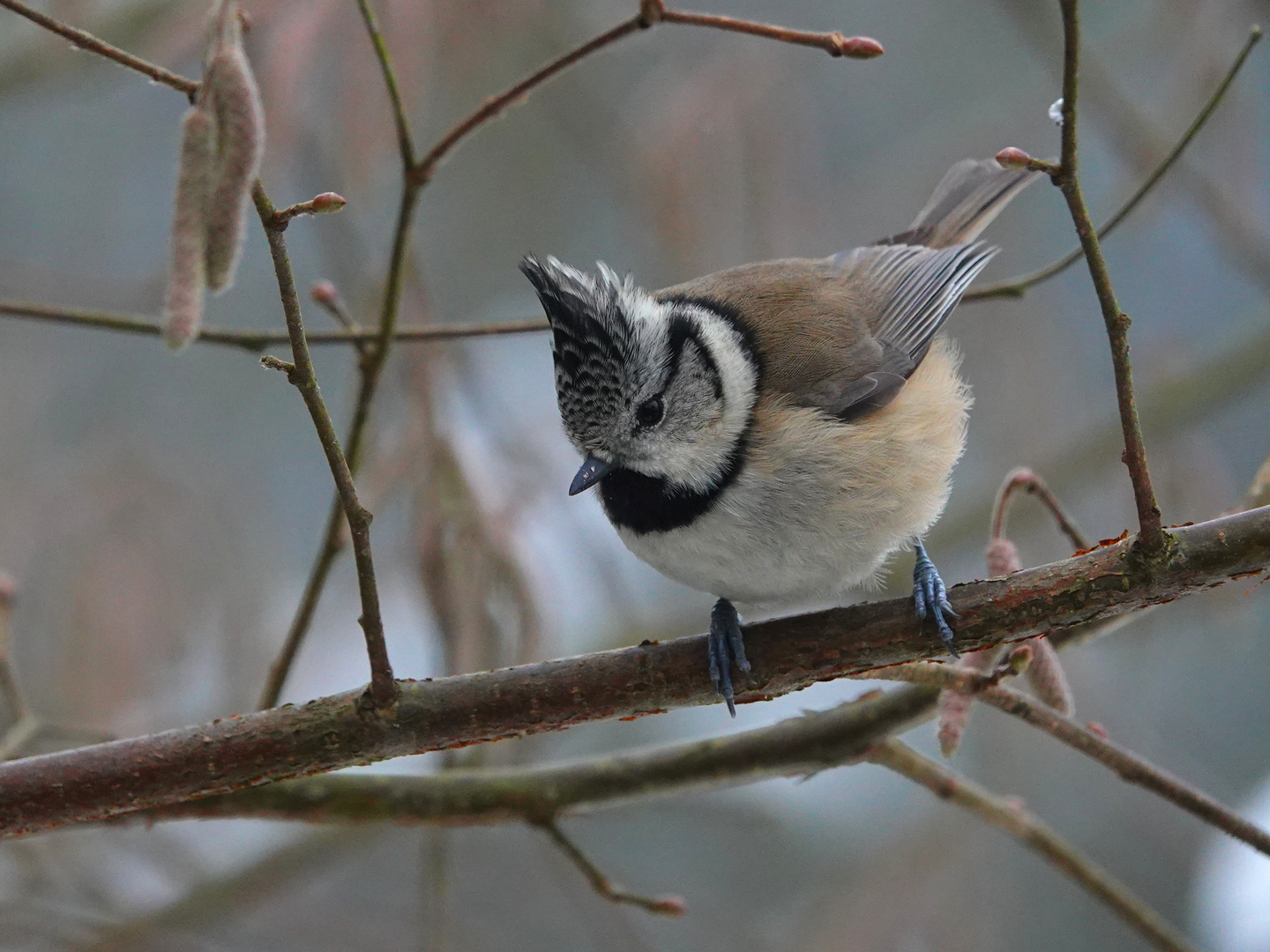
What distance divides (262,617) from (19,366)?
68.1 inches

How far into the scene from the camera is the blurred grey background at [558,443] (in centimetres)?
280

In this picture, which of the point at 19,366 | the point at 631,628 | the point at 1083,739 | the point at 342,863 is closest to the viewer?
the point at 1083,739

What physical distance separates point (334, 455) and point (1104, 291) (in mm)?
914

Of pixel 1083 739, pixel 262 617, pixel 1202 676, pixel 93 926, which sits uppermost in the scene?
pixel 262 617

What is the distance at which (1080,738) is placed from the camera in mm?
1816

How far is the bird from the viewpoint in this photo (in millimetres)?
2174

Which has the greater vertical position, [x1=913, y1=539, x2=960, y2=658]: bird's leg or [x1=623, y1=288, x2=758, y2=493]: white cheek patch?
[x1=623, y1=288, x2=758, y2=493]: white cheek patch

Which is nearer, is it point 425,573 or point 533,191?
point 425,573

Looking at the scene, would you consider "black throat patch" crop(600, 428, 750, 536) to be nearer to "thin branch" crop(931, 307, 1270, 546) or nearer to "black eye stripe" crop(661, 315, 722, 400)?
"black eye stripe" crop(661, 315, 722, 400)

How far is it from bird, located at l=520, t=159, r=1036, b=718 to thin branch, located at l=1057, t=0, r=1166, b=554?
394mm

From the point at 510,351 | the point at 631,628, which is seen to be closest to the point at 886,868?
the point at 631,628

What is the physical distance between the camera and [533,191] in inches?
211

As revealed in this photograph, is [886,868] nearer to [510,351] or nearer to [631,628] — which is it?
[631,628]

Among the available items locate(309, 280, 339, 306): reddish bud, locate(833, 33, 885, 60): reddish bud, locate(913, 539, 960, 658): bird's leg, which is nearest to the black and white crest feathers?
locate(309, 280, 339, 306): reddish bud
